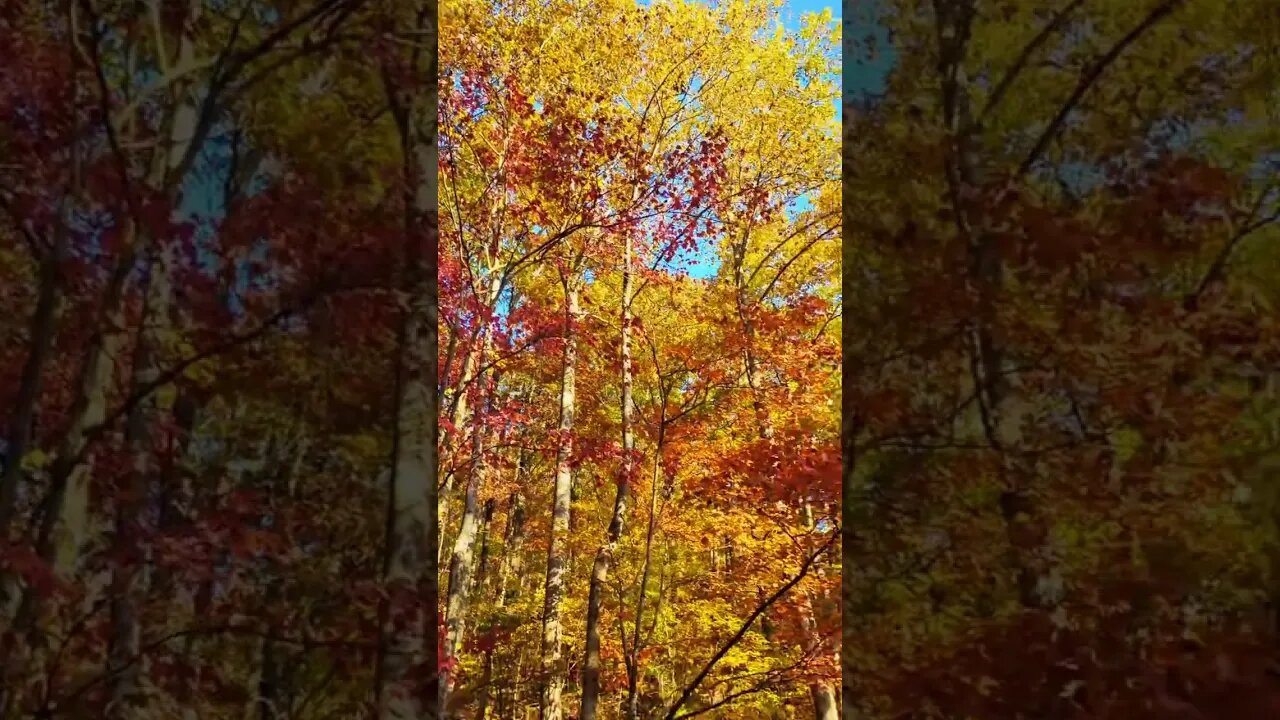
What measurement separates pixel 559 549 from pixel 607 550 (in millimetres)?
457

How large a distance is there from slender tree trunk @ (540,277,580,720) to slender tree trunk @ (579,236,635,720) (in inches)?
9.0

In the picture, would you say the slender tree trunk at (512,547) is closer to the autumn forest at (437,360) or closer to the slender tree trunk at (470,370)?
the slender tree trunk at (470,370)

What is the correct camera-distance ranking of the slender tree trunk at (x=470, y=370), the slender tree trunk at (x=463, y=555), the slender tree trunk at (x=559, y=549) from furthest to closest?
1. the slender tree trunk at (x=559, y=549)
2. the slender tree trunk at (x=463, y=555)
3. the slender tree trunk at (x=470, y=370)

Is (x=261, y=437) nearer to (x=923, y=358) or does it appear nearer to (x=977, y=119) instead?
(x=923, y=358)

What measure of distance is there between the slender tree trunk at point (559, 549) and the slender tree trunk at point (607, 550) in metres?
0.23

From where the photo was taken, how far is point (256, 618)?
4.34 feet

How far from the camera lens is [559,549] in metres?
5.18

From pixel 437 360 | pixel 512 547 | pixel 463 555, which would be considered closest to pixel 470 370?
pixel 463 555

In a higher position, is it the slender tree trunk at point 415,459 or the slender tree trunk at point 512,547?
the slender tree trunk at point 415,459

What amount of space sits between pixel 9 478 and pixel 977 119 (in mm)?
1806

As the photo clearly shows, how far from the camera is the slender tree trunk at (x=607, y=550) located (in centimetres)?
432

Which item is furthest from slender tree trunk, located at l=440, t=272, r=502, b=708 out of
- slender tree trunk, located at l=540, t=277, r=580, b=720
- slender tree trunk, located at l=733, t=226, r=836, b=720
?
slender tree trunk, located at l=733, t=226, r=836, b=720

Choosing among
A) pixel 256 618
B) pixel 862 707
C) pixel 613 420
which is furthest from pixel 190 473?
pixel 613 420

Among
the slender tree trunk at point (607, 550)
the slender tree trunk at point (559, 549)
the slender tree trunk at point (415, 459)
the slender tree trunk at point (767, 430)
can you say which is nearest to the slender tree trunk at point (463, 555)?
the slender tree trunk at point (559, 549)
